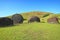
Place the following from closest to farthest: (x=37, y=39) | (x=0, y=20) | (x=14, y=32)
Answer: (x=37, y=39)
(x=14, y=32)
(x=0, y=20)

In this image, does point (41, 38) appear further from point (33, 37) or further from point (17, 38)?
point (17, 38)

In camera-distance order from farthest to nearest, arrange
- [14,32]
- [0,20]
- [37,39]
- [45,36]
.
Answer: [0,20], [14,32], [45,36], [37,39]

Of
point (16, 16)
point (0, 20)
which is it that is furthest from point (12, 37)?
point (16, 16)

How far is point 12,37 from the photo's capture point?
2384 centimetres

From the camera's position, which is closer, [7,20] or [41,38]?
[41,38]

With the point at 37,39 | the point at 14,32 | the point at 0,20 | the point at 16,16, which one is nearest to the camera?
the point at 37,39

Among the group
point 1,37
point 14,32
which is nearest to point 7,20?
point 14,32

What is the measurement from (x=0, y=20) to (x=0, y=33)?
14130mm

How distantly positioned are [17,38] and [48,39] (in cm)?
423

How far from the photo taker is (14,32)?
26484mm

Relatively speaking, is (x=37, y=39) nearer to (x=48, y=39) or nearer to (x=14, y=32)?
(x=48, y=39)

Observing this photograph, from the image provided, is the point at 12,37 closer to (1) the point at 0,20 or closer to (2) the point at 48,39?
(2) the point at 48,39

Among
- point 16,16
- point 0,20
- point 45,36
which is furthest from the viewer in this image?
point 16,16

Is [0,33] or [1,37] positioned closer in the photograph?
[1,37]
